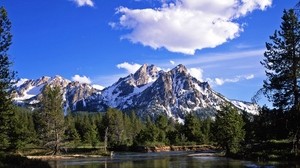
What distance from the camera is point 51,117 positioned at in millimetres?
A: 113688

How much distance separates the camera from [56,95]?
115 meters

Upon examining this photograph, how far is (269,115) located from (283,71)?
7624mm

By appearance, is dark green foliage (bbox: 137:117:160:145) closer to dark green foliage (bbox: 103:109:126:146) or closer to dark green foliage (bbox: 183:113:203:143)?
dark green foliage (bbox: 103:109:126:146)

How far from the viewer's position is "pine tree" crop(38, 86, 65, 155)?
366 feet

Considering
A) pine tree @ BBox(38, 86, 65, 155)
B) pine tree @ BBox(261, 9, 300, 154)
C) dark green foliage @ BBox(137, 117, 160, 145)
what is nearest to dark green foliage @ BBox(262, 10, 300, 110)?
pine tree @ BBox(261, 9, 300, 154)

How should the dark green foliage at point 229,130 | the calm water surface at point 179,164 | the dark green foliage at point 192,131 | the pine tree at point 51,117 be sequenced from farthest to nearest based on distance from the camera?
the dark green foliage at point 192,131
the pine tree at point 51,117
the dark green foliage at point 229,130
the calm water surface at point 179,164

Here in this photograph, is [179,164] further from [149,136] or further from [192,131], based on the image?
[192,131]

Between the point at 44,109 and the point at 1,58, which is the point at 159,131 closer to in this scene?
the point at 44,109

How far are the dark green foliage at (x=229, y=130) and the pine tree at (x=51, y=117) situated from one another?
148 ft

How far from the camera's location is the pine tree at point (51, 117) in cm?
11156

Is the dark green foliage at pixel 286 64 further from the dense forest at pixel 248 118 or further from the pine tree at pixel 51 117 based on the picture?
the pine tree at pixel 51 117

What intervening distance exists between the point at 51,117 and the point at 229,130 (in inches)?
2007


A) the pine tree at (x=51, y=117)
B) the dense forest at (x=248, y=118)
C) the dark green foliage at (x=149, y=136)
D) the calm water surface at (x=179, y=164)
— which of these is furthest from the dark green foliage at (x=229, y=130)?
the dark green foliage at (x=149, y=136)

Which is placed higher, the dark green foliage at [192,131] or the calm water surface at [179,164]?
the dark green foliage at [192,131]
